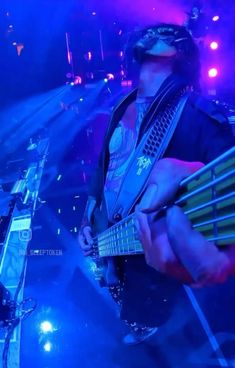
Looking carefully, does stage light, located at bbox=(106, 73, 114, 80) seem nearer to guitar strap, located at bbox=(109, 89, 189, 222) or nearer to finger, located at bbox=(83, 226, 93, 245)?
finger, located at bbox=(83, 226, 93, 245)

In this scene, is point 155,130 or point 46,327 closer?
point 155,130

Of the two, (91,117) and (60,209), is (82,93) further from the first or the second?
(60,209)

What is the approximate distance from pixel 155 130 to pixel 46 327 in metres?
2.35

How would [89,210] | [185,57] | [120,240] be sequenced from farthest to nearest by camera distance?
[89,210] → [185,57] → [120,240]

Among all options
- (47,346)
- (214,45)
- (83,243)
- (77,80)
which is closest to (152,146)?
(83,243)

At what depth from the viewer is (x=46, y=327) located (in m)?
3.06

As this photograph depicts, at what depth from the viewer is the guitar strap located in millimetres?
1291

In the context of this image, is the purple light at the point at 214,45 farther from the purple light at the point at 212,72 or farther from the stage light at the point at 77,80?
the stage light at the point at 77,80

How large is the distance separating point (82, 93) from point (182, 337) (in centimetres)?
784

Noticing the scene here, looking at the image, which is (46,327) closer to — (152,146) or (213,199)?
(152,146)

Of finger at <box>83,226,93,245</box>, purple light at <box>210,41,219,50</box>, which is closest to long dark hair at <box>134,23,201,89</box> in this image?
finger at <box>83,226,93,245</box>

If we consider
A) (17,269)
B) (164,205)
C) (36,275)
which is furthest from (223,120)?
(17,269)

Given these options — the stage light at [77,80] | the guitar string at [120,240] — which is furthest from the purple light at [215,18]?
the guitar string at [120,240]

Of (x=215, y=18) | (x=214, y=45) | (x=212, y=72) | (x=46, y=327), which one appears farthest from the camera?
(x=212, y=72)
